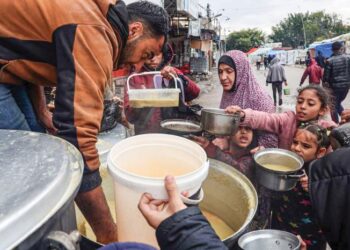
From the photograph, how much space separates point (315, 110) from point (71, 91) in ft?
7.13

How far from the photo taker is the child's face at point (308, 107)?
2.65 metres

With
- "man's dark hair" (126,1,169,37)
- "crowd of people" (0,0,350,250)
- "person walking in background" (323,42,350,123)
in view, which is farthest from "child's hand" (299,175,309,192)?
"person walking in background" (323,42,350,123)

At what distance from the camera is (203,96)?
13.9 meters

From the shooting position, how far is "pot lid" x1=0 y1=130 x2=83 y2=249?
62 centimetres

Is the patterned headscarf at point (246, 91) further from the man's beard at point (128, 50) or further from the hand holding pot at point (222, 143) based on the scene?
the man's beard at point (128, 50)

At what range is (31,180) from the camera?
2.38ft

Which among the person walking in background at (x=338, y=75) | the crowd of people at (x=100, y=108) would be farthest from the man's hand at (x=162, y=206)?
the person walking in background at (x=338, y=75)

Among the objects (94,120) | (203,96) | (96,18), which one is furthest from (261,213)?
(203,96)

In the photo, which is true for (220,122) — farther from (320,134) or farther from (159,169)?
(159,169)

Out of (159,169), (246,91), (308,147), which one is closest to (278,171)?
(308,147)

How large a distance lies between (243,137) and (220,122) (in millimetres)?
521

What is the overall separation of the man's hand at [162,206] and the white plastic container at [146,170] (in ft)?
0.08

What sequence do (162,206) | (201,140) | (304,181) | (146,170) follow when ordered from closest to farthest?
(162,206) → (146,170) → (304,181) → (201,140)

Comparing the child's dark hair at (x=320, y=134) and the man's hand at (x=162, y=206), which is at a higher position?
the man's hand at (x=162, y=206)
